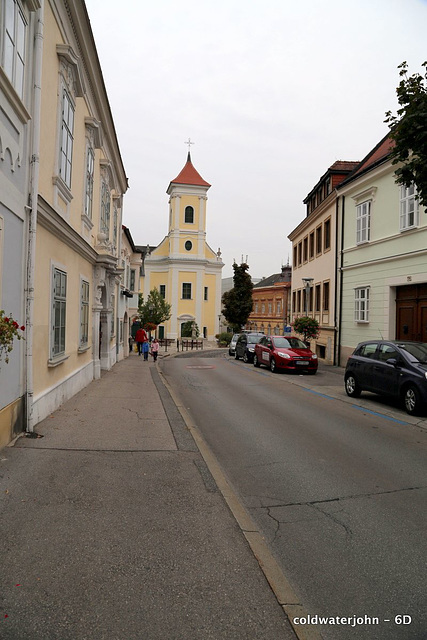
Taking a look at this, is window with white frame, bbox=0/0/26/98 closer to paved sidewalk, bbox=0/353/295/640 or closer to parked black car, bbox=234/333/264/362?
paved sidewalk, bbox=0/353/295/640

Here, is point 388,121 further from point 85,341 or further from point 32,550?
point 85,341

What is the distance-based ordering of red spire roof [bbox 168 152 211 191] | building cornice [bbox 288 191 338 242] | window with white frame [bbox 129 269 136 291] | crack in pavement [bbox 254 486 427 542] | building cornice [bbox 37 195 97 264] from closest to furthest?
crack in pavement [bbox 254 486 427 542] → building cornice [bbox 37 195 97 264] → building cornice [bbox 288 191 338 242] → window with white frame [bbox 129 269 136 291] → red spire roof [bbox 168 152 211 191]

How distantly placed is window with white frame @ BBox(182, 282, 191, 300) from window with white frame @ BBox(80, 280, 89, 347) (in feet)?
151

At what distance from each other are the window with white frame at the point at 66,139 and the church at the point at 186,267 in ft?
161

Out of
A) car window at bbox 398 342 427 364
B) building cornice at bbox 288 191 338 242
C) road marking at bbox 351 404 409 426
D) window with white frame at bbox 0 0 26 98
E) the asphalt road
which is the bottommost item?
road marking at bbox 351 404 409 426

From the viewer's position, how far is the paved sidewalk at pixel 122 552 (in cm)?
278

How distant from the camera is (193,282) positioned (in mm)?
60406

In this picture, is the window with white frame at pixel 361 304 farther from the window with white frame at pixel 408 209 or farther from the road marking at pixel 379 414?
the road marking at pixel 379 414

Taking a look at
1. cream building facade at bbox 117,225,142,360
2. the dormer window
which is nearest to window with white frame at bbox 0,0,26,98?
cream building facade at bbox 117,225,142,360

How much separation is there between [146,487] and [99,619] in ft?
7.64

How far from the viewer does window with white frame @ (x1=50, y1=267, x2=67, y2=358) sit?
912cm

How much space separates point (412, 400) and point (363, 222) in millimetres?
12607

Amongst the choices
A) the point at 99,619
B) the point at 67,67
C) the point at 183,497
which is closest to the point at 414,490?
the point at 183,497

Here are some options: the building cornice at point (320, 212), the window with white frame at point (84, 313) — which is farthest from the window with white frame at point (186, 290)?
the window with white frame at point (84, 313)
